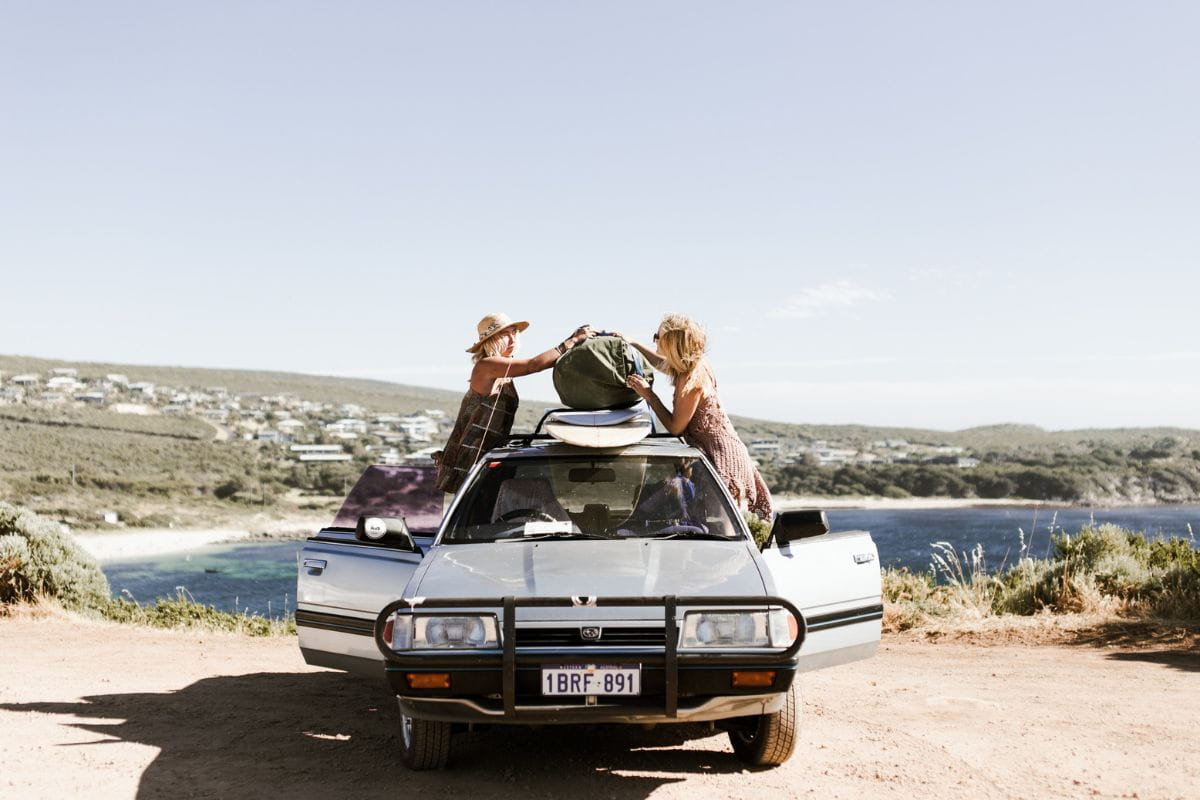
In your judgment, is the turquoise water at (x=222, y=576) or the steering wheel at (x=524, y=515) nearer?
the steering wheel at (x=524, y=515)

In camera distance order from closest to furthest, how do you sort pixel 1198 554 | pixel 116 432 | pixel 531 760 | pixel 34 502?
pixel 531 760, pixel 1198 554, pixel 34 502, pixel 116 432

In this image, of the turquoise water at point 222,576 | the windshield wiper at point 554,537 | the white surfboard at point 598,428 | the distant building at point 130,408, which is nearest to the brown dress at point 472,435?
the white surfboard at point 598,428

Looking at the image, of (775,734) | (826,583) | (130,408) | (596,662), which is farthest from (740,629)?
(130,408)

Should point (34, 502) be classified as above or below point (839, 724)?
below

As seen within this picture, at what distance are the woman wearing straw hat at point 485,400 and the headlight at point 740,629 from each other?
289cm

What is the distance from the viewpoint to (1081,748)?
584 centimetres

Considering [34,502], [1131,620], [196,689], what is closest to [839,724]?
[196,689]

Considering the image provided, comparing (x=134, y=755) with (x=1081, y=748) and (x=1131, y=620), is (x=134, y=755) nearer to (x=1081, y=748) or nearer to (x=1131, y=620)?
(x=1081, y=748)

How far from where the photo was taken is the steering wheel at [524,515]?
572 centimetres

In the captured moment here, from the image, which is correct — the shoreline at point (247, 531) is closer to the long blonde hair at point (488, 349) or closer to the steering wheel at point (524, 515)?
the long blonde hair at point (488, 349)

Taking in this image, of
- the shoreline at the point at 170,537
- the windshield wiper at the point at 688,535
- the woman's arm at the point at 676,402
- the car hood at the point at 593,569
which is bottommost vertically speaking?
the shoreline at the point at 170,537

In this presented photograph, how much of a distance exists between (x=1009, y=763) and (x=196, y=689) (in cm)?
564

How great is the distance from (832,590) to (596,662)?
5.69ft

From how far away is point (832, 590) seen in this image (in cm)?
563
